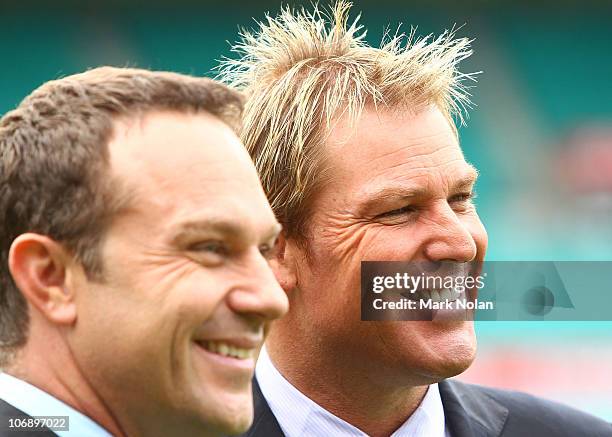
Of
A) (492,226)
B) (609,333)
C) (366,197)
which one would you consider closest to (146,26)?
(492,226)

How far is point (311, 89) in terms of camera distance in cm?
322

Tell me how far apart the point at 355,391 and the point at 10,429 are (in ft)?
4.09

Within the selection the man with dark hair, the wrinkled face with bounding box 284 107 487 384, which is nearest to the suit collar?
the wrinkled face with bounding box 284 107 487 384

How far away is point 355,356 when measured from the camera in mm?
3082

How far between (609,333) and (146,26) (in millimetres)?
7211

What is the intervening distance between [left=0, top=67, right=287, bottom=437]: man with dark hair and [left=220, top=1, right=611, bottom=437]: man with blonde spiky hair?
0.81 metres

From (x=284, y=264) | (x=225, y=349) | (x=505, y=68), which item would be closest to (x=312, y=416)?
(x=284, y=264)

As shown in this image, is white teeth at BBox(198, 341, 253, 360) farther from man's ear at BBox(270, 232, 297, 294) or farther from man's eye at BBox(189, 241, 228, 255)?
man's ear at BBox(270, 232, 297, 294)

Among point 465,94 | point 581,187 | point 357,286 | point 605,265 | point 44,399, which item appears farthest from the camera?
point 581,187

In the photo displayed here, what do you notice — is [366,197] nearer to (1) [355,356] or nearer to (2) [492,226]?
(1) [355,356]

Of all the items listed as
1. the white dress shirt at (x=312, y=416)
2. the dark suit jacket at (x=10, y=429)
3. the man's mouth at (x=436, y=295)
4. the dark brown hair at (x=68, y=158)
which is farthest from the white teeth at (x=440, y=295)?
the dark suit jacket at (x=10, y=429)

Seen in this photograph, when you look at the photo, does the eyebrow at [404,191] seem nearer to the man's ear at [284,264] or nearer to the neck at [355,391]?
the man's ear at [284,264]

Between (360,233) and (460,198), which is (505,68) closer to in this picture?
(460,198)

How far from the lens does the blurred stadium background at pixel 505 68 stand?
13.2 m
